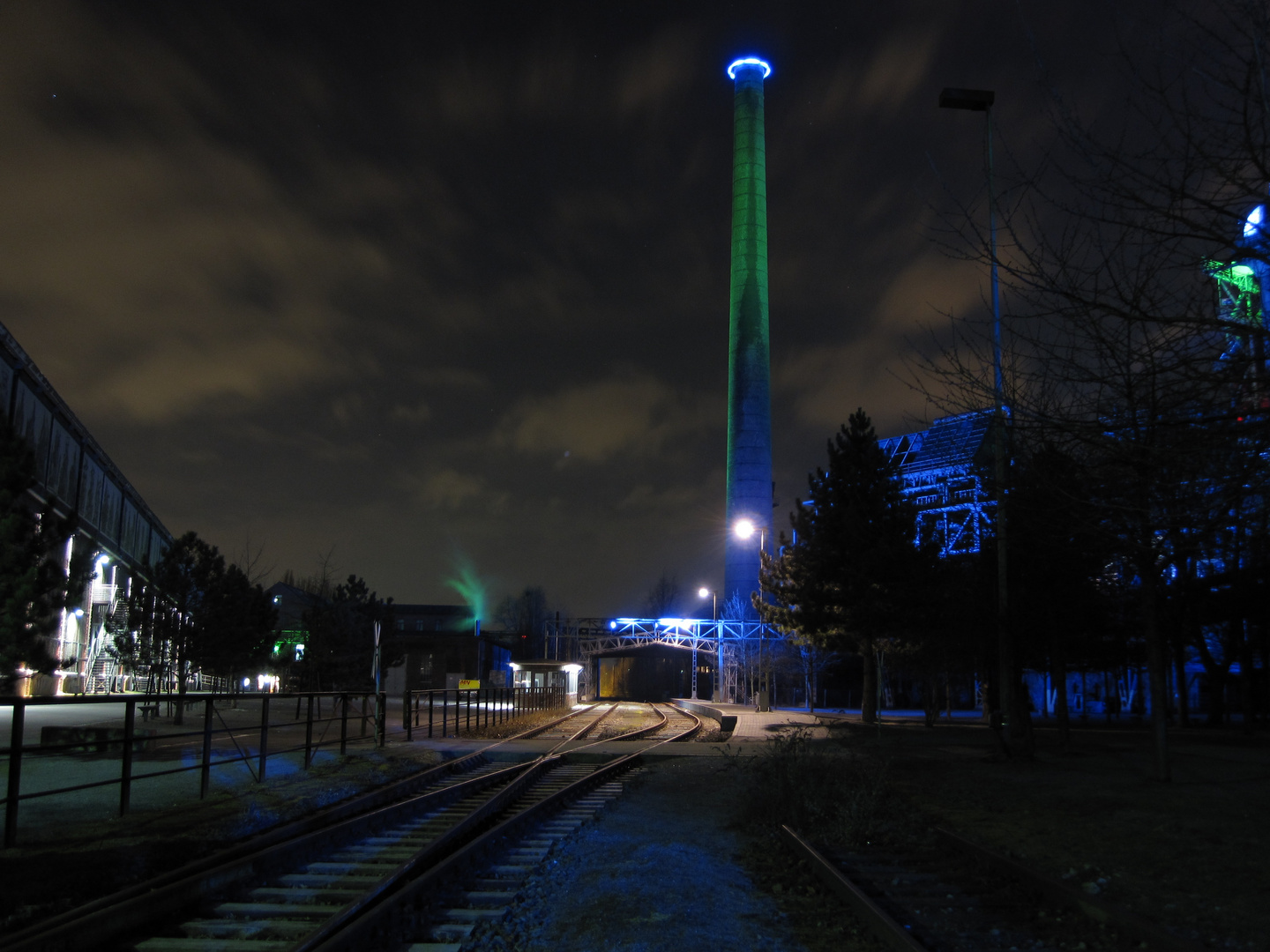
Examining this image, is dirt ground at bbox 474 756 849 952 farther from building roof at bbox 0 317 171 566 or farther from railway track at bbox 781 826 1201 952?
building roof at bbox 0 317 171 566

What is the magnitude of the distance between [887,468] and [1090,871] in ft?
82.8

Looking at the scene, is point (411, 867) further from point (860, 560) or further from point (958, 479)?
point (860, 560)

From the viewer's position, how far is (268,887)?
788 cm

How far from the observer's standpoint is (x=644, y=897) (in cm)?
786

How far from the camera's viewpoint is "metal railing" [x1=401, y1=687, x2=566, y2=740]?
23.4 m

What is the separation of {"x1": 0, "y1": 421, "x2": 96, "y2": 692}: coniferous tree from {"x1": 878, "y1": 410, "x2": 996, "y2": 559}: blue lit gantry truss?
1746 centimetres

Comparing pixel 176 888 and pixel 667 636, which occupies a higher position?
pixel 667 636

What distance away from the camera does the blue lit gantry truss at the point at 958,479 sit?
40.8 feet

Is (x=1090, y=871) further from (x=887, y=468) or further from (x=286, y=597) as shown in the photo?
(x=286, y=597)

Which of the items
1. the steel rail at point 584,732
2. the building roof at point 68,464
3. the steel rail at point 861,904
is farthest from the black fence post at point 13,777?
the steel rail at point 584,732

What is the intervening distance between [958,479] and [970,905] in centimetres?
1530

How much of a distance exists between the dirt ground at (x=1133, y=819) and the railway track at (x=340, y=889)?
501cm

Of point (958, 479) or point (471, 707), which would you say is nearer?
point (958, 479)

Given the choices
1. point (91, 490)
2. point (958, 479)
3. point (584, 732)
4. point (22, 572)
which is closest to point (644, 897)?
point (958, 479)
